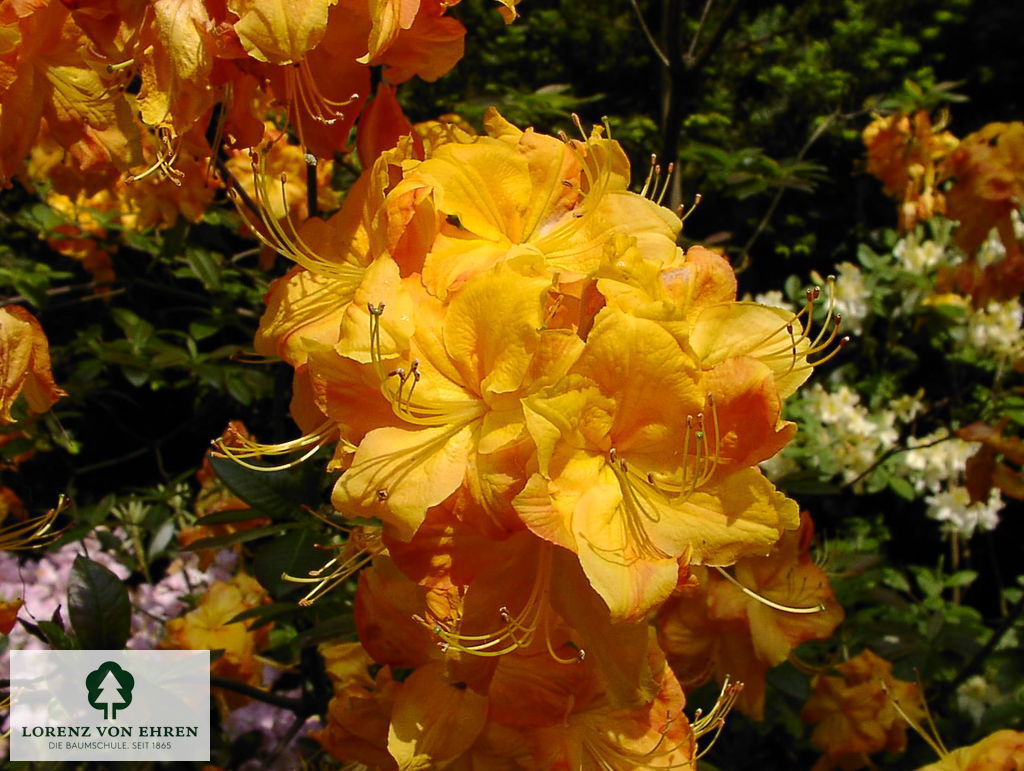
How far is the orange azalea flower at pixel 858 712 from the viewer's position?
1.56 metres

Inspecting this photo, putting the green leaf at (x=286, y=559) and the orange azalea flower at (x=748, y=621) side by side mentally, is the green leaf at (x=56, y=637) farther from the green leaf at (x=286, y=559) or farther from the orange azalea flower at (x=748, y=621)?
the orange azalea flower at (x=748, y=621)

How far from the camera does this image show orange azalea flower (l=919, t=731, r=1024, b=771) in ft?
3.88

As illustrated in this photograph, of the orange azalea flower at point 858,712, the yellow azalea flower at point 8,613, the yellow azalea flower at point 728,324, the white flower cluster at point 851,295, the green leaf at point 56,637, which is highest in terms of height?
the yellow azalea flower at point 728,324

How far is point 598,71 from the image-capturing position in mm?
4996

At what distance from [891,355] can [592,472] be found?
310cm

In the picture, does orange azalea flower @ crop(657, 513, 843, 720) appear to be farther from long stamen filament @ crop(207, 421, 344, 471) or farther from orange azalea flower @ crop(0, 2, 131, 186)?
orange azalea flower @ crop(0, 2, 131, 186)

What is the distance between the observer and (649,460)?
33.6 inches

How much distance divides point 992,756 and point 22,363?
1.26m

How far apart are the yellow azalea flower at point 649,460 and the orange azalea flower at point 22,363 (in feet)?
2.00

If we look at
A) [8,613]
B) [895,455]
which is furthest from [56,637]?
[895,455]

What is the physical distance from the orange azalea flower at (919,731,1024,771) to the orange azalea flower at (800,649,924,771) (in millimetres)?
265

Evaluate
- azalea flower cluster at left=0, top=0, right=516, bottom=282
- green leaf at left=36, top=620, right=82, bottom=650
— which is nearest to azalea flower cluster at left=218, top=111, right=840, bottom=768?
azalea flower cluster at left=0, top=0, right=516, bottom=282

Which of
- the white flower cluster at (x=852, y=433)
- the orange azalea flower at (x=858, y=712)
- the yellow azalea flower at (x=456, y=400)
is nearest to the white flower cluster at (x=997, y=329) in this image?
the white flower cluster at (x=852, y=433)

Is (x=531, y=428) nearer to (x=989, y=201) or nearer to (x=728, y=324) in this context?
(x=728, y=324)
